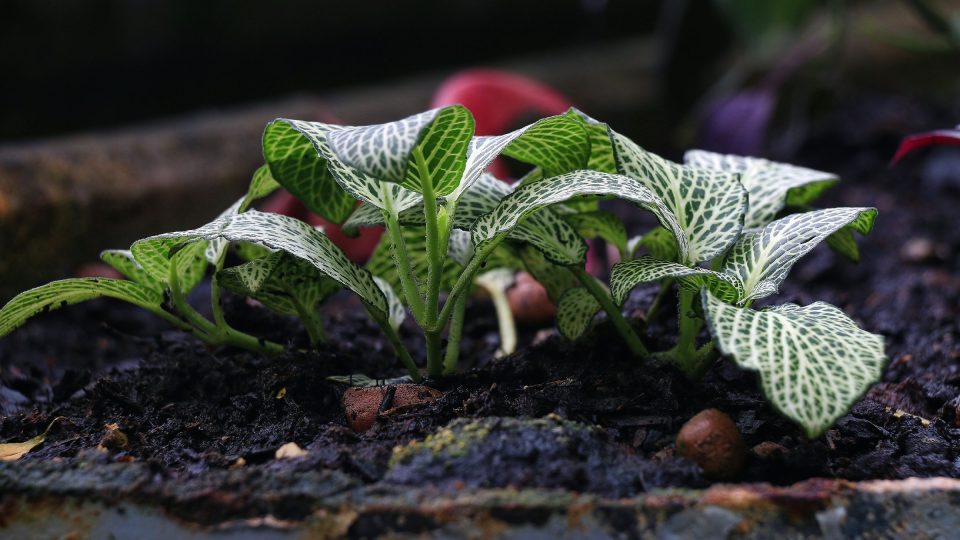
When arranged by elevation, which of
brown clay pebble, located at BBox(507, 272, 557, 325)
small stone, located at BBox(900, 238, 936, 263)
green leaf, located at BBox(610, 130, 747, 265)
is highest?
green leaf, located at BBox(610, 130, 747, 265)

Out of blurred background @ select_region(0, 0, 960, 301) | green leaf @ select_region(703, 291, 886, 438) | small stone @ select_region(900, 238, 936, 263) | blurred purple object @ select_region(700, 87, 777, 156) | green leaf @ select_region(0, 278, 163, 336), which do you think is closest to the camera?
green leaf @ select_region(703, 291, 886, 438)

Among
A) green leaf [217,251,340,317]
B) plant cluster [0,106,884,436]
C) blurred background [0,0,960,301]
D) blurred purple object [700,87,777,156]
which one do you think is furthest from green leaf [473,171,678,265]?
blurred purple object [700,87,777,156]

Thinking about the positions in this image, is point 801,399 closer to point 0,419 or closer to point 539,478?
point 539,478

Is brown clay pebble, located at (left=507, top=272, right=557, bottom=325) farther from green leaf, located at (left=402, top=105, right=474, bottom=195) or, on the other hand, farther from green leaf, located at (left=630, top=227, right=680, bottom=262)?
green leaf, located at (left=402, top=105, right=474, bottom=195)

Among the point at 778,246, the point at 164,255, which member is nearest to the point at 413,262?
the point at 164,255

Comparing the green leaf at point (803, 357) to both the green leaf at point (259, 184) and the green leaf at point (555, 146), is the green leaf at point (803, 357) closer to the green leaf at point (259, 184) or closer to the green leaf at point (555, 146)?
the green leaf at point (555, 146)

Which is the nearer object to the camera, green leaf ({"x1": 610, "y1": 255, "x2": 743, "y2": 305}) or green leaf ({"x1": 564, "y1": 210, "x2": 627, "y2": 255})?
green leaf ({"x1": 610, "y1": 255, "x2": 743, "y2": 305})

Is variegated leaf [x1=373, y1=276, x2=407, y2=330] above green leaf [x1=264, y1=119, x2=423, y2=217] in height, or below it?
below
